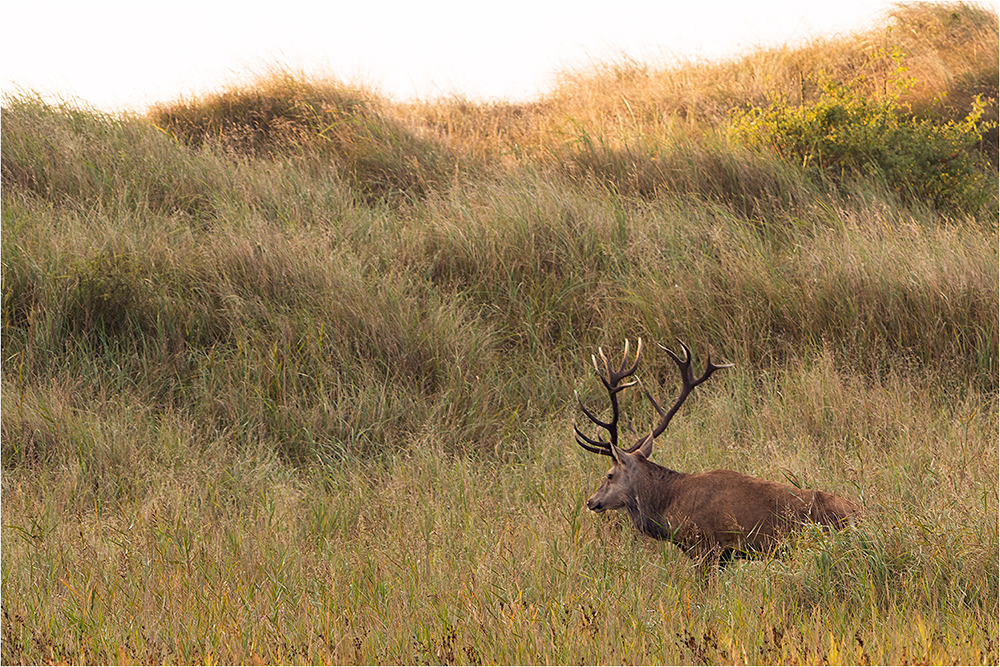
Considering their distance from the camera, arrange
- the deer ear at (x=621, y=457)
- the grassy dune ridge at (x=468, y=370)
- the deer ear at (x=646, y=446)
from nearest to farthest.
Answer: the grassy dune ridge at (x=468, y=370)
the deer ear at (x=621, y=457)
the deer ear at (x=646, y=446)

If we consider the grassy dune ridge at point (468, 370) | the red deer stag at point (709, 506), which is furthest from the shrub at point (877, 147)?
the red deer stag at point (709, 506)

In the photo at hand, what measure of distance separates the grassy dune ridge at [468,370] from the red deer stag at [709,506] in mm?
132

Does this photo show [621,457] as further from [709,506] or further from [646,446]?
[709,506]

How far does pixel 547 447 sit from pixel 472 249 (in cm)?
241

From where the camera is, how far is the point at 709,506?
142 inches

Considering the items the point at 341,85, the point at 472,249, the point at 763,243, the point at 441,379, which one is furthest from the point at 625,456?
the point at 341,85

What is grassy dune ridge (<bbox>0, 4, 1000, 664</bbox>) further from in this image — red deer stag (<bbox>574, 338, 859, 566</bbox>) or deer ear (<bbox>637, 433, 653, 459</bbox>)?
deer ear (<bbox>637, 433, 653, 459</bbox>)

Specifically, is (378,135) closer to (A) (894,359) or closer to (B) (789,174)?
(B) (789,174)

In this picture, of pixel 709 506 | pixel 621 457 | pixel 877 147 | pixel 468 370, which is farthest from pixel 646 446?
pixel 877 147

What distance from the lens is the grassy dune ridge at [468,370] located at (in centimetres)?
298

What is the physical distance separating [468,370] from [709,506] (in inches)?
91.5

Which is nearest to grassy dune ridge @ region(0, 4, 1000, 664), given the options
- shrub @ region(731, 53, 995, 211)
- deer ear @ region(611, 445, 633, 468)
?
shrub @ region(731, 53, 995, 211)

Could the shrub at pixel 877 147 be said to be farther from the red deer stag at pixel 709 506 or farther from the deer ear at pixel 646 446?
the red deer stag at pixel 709 506

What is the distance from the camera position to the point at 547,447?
15.5ft
